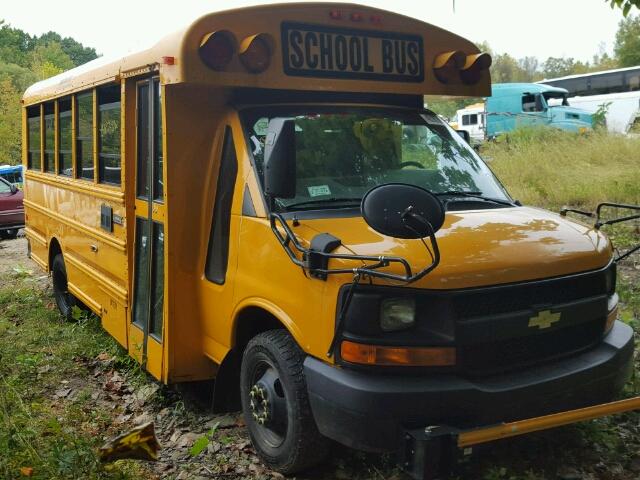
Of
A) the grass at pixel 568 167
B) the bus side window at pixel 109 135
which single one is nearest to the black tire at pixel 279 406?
the bus side window at pixel 109 135

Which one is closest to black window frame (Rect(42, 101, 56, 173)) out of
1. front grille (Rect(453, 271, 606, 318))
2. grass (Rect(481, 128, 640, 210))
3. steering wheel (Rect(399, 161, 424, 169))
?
steering wheel (Rect(399, 161, 424, 169))

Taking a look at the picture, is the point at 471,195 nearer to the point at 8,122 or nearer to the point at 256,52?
the point at 256,52

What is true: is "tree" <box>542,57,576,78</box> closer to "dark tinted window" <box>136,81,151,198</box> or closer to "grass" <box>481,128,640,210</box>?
"grass" <box>481,128,640,210</box>

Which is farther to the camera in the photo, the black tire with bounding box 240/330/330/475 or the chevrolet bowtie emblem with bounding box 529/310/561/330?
the black tire with bounding box 240/330/330/475

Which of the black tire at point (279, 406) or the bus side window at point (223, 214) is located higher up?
the bus side window at point (223, 214)

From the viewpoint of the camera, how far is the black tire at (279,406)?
3621 mm

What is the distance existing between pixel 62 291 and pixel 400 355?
17.9 ft

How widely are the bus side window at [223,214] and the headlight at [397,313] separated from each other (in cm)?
138

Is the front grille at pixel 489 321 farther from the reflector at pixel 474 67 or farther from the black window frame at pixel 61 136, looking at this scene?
the black window frame at pixel 61 136

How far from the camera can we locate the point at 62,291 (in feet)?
25.1

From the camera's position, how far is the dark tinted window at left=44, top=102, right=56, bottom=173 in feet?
23.7

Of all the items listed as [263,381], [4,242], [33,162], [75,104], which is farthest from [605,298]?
[4,242]

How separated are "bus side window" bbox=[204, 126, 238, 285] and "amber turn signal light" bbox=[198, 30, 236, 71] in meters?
0.47

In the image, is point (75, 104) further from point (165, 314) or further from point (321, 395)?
point (321, 395)
